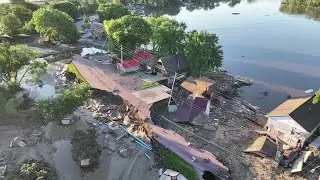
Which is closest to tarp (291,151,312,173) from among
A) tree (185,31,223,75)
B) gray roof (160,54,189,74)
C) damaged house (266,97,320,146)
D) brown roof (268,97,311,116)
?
damaged house (266,97,320,146)

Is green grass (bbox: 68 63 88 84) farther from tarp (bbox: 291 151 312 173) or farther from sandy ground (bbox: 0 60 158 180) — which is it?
tarp (bbox: 291 151 312 173)

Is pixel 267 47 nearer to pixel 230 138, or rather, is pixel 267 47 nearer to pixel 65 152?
pixel 230 138

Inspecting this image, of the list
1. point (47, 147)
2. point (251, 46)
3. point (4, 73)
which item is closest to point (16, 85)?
point (4, 73)

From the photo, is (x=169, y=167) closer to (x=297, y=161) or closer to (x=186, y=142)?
(x=186, y=142)

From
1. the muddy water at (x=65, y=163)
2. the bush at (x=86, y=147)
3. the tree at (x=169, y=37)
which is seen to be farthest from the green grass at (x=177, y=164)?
the tree at (x=169, y=37)

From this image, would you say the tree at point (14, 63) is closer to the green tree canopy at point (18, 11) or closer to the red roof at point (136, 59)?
the red roof at point (136, 59)

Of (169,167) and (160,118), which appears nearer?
(169,167)
